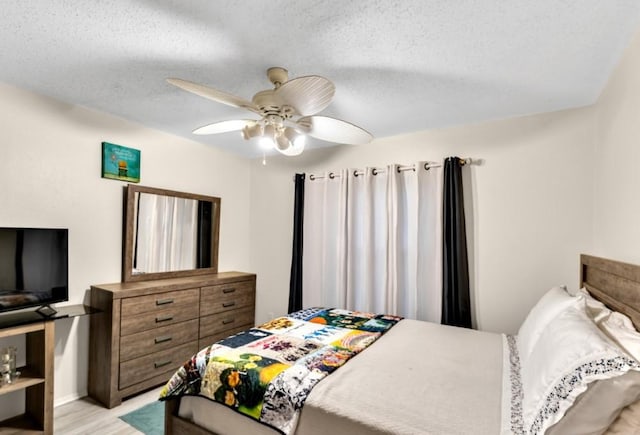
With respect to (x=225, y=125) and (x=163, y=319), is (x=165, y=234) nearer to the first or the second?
(x=163, y=319)

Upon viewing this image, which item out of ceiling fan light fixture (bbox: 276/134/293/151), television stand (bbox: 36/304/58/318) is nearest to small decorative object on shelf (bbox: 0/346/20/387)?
television stand (bbox: 36/304/58/318)

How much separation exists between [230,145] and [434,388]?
3174mm

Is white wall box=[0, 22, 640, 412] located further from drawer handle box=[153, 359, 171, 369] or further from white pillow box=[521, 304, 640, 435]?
white pillow box=[521, 304, 640, 435]

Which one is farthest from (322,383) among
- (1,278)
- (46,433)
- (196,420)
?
(1,278)

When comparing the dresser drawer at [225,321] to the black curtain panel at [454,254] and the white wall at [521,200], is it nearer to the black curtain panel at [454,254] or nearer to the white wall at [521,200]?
the black curtain panel at [454,254]

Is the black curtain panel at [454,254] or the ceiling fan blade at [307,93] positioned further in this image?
the black curtain panel at [454,254]

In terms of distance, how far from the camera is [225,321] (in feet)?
11.4

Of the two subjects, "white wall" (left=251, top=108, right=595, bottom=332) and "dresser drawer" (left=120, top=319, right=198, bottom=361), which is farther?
"dresser drawer" (left=120, top=319, right=198, bottom=361)

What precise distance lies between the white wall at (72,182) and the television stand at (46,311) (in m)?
0.25

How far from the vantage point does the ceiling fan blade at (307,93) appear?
1.54 metres

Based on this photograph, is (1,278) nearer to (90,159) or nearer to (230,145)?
(90,159)

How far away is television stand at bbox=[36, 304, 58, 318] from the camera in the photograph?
223 cm

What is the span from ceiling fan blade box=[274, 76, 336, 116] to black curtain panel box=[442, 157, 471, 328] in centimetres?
160

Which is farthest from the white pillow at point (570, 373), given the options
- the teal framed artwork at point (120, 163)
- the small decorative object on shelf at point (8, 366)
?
the teal framed artwork at point (120, 163)
